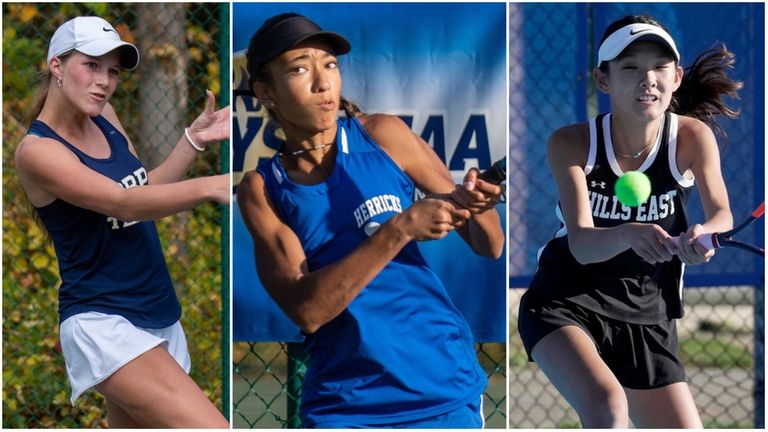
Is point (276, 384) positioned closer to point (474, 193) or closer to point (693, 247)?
point (474, 193)

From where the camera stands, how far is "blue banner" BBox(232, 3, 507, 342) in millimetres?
3008

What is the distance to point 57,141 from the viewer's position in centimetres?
269

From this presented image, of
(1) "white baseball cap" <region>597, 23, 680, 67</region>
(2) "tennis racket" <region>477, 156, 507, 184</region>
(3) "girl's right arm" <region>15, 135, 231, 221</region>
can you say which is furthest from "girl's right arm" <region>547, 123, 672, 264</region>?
(3) "girl's right arm" <region>15, 135, 231, 221</region>

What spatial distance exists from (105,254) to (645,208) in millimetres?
1294

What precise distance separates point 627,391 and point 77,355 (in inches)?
53.5

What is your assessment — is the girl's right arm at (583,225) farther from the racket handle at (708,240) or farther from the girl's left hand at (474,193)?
the girl's left hand at (474,193)

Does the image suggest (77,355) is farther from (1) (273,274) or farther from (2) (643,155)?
(2) (643,155)

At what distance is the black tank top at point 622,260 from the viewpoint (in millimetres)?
2736

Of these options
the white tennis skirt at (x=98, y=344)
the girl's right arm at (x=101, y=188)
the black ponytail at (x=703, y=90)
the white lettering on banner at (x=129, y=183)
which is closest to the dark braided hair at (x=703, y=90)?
the black ponytail at (x=703, y=90)

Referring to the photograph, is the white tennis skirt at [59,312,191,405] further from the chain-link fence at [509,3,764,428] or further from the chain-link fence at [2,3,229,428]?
the chain-link fence at [509,3,764,428]

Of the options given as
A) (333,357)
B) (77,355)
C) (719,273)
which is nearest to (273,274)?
(333,357)

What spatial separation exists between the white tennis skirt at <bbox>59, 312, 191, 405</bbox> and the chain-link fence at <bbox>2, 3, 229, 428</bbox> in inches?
46.8

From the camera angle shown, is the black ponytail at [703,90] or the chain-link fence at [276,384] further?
the chain-link fence at [276,384]

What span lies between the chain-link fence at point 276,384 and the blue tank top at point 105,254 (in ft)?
2.12
